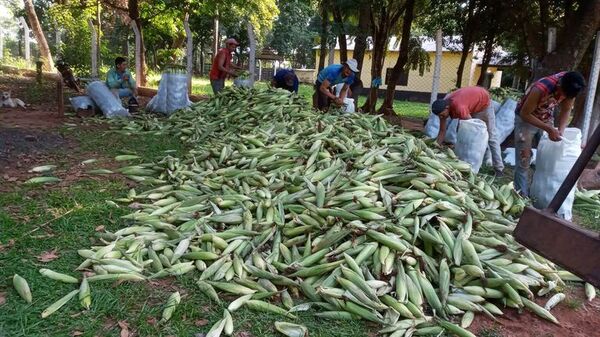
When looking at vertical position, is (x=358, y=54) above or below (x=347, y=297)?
above

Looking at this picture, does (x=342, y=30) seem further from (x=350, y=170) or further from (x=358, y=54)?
(x=350, y=170)

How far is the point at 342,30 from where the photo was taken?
9133 millimetres

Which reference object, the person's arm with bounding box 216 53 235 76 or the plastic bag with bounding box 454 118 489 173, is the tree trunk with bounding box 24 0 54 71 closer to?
the person's arm with bounding box 216 53 235 76

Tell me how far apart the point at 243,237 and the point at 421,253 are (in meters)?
1.11

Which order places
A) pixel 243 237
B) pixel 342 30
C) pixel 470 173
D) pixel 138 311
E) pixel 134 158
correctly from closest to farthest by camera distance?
pixel 138 311
pixel 243 237
pixel 470 173
pixel 134 158
pixel 342 30

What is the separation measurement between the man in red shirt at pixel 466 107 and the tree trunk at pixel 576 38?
5.62 feet

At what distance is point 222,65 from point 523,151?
5.16 m

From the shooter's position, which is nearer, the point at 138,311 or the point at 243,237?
the point at 138,311

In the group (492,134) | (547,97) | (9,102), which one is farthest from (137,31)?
(547,97)

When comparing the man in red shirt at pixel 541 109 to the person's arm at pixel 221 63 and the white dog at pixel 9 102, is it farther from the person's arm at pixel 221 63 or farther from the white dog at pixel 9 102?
the white dog at pixel 9 102

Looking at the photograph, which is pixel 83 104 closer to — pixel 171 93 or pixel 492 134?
pixel 171 93

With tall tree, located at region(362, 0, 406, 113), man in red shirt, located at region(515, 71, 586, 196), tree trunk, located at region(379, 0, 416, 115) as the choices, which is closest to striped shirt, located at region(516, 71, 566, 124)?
man in red shirt, located at region(515, 71, 586, 196)

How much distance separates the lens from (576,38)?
607 cm

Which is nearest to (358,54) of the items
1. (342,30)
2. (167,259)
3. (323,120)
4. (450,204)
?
(342,30)
